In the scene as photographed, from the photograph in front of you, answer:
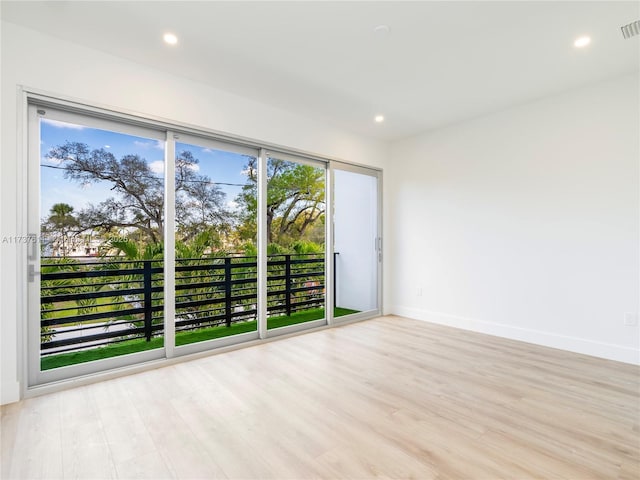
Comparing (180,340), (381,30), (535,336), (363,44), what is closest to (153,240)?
(180,340)

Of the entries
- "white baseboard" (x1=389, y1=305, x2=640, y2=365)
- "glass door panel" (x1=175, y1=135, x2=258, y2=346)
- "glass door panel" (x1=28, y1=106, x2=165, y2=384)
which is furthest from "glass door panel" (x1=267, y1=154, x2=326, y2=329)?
"white baseboard" (x1=389, y1=305, x2=640, y2=365)

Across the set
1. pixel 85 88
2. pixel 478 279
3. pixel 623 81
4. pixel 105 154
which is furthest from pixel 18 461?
pixel 623 81

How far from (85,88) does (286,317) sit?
3.23 metres

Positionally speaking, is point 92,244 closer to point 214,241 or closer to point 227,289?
point 214,241

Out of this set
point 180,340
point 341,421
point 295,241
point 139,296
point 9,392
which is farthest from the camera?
point 295,241

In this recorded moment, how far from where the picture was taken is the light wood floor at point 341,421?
167 cm

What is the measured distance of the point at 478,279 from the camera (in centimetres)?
424

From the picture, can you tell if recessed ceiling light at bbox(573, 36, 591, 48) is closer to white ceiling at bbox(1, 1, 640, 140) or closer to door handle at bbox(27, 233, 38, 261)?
white ceiling at bbox(1, 1, 640, 140)

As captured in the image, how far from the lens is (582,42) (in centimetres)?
264

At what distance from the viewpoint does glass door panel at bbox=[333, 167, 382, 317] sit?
4762 millimetres

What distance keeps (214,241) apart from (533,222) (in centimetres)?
362

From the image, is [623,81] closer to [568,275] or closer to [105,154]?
[568,275]

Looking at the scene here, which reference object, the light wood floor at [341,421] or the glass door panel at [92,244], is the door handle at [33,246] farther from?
the light wood floor at [341,421]

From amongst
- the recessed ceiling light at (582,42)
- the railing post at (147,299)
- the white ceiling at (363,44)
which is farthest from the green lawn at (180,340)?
the recessed ceiling light at (582,42)
